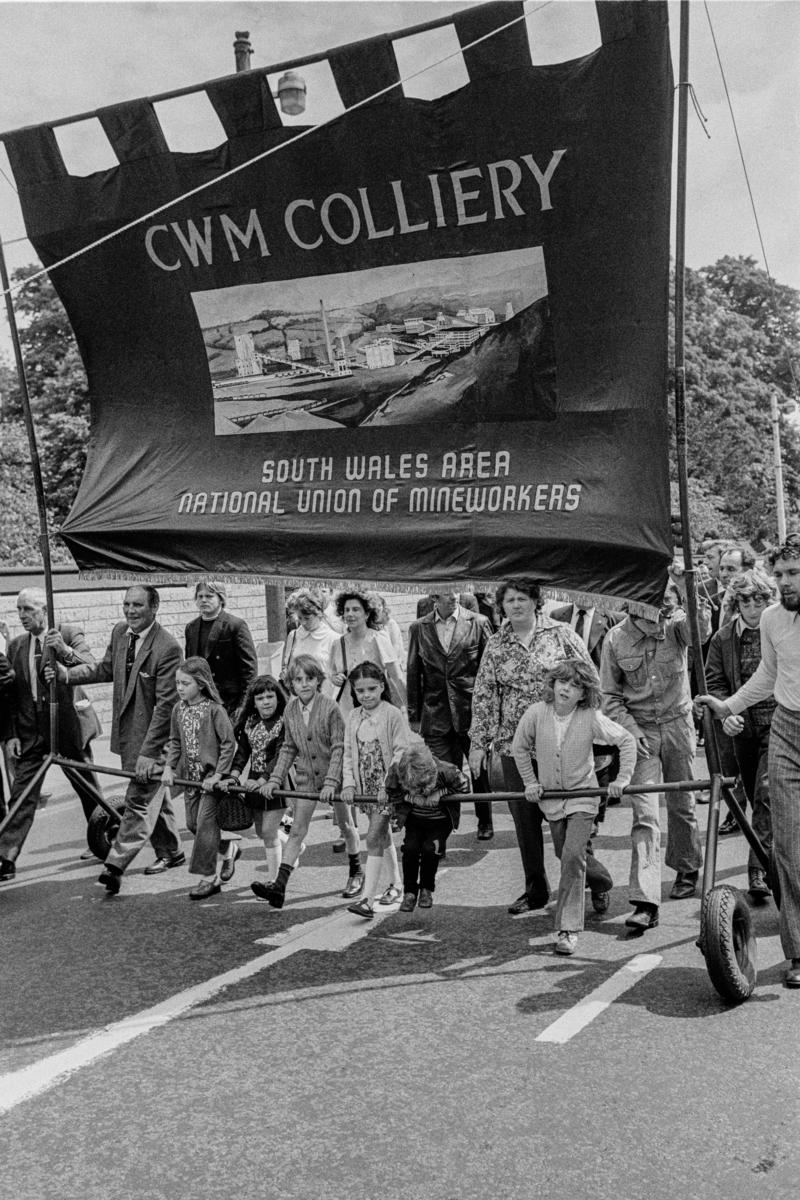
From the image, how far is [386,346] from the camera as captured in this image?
636 centimetres

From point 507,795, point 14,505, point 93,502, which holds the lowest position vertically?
point 507,795

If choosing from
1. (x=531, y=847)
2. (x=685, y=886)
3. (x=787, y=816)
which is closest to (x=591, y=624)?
(x=685, y=886)

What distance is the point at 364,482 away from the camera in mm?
6480

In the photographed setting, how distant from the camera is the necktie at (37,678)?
856 centimetres

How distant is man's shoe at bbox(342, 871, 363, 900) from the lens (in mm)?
7441

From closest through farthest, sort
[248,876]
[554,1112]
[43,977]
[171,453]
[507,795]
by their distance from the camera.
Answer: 1. [554,1112]
2. [43,977]
3. [507,795]
4. [171,453]
5. [248,876]

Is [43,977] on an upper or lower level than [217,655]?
lower

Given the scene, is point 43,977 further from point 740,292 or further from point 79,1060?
point 740,292

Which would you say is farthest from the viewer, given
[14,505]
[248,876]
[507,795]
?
[14,505]

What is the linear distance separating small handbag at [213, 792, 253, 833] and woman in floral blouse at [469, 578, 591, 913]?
1.47 m

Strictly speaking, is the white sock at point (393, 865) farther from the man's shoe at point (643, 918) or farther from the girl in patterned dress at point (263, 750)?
the man's shoe at point (643, 918)

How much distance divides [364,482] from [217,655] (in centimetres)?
301

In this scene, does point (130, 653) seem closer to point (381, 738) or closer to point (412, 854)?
point (381, 738)

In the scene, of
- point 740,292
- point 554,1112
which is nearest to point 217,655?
point 554,1112
